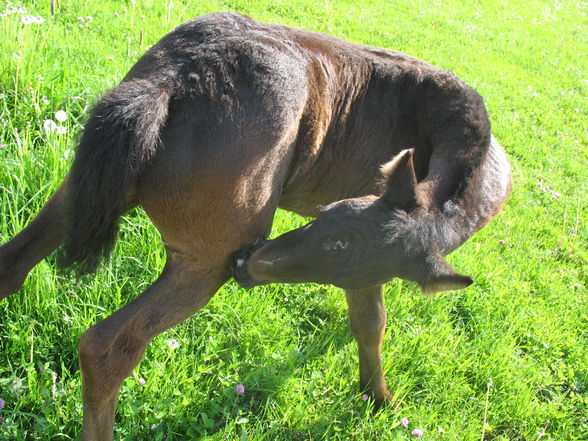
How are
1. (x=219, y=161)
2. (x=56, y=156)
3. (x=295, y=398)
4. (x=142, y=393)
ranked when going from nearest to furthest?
1. (x=219, y=161)
2. (x=142, y=393)
3. (x=295, y=398)
4. (x=56, y=156)

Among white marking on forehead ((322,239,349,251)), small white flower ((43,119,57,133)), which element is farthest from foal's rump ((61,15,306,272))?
small white flower ((43,119,57,133))

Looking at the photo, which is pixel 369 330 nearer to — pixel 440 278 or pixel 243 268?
pixel 440 278

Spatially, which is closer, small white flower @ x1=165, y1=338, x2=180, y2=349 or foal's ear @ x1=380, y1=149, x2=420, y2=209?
foal's ear @ x1=380, y1=149, x2=420, y2=209

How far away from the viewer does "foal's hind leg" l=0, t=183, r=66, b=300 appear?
227 cm

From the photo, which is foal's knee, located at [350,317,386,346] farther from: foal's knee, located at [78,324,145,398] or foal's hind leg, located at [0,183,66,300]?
foal's hind leg, located at [0,183,66,300]

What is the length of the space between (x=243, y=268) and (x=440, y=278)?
81 cm

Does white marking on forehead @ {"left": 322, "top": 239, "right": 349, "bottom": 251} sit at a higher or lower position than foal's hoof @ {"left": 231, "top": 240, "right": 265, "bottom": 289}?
higher

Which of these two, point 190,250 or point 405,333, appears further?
point 405,333

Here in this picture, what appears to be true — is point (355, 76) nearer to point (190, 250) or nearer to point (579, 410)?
point (190, 250)

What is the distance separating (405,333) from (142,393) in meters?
1.72

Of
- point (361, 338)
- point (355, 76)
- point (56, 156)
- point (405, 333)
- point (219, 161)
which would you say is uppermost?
point (355, 76)

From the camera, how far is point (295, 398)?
285 centimetres

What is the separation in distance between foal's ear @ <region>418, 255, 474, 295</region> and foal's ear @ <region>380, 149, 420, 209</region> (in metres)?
0.25

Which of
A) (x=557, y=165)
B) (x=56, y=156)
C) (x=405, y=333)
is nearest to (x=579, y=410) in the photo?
(x=405, y=333)
